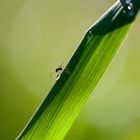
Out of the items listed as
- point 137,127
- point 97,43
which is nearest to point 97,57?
point 97,43

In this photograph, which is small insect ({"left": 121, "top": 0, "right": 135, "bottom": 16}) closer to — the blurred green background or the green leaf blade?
the green leaf blade

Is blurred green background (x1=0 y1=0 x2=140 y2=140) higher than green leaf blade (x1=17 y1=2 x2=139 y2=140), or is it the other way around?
blurred green background (x1=0 y1=0 x2=140 y2=140)

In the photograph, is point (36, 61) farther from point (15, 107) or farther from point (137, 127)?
point (137, 127)

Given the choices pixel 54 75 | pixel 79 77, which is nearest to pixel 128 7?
pixel 79 77

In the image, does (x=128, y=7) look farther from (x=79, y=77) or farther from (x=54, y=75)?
(x=54, y=75)

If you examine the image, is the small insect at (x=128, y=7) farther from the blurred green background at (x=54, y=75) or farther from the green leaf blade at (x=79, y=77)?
the blurred green background at (x=54, y=75)

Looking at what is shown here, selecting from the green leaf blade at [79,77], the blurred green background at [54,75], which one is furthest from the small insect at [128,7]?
the blurred green background at [54,75]

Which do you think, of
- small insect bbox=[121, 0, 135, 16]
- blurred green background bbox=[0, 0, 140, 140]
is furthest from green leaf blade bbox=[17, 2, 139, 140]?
blurred green background bbox=[0, 0, 140, 140]

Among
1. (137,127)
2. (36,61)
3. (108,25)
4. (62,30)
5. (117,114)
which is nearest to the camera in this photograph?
(108,25)
